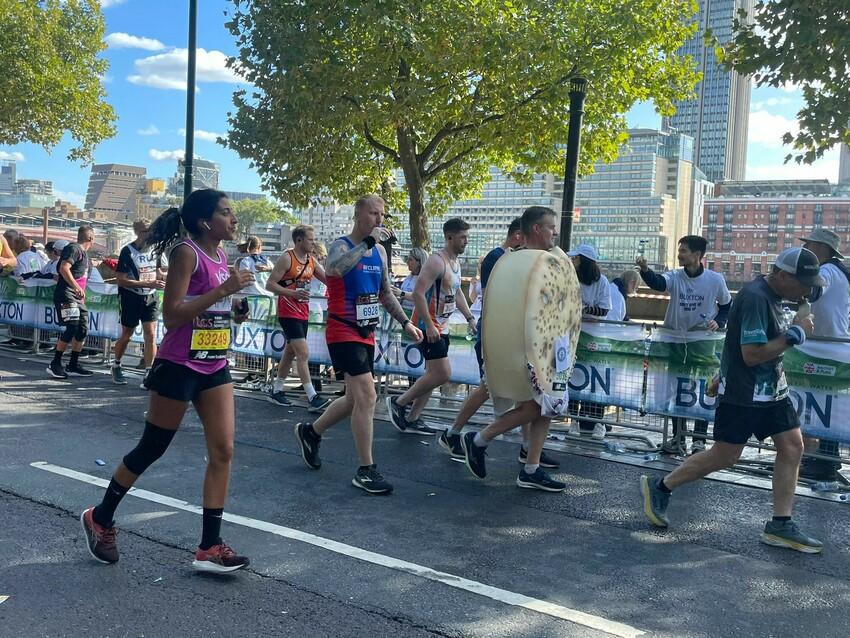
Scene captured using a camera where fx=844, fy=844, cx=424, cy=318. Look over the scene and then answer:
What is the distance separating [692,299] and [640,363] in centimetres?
75

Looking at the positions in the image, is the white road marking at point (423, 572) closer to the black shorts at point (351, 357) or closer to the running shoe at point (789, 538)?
the black shorts at point (351, 357)

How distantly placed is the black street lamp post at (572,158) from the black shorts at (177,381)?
7274mm

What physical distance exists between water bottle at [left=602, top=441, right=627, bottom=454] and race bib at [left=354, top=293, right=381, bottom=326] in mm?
2768

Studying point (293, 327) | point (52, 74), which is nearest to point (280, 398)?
point (293, 327)

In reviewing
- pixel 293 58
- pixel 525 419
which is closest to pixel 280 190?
pixel 293 58

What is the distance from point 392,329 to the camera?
9391 millimetres

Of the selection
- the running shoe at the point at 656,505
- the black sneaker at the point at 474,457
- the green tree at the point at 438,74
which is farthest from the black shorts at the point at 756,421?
the green tree at the point at 438,74

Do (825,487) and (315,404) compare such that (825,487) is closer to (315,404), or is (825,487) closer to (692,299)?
(692,299)

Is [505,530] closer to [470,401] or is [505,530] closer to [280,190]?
[470,401]

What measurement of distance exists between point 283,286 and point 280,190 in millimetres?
8570

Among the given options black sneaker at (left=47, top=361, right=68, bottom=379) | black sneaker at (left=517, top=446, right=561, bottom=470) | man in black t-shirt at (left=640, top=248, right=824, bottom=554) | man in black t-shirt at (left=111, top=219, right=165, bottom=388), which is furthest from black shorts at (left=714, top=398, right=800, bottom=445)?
black sneaker at (left=47, top=361, right=68, bottom=379)

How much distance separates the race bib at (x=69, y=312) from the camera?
1084 cm

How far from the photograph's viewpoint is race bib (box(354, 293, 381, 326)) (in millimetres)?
6109

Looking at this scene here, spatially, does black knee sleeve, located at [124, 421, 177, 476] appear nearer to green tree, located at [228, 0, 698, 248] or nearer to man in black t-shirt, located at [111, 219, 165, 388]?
man in black t-shirt, located at [111, 219, 165, 388]
